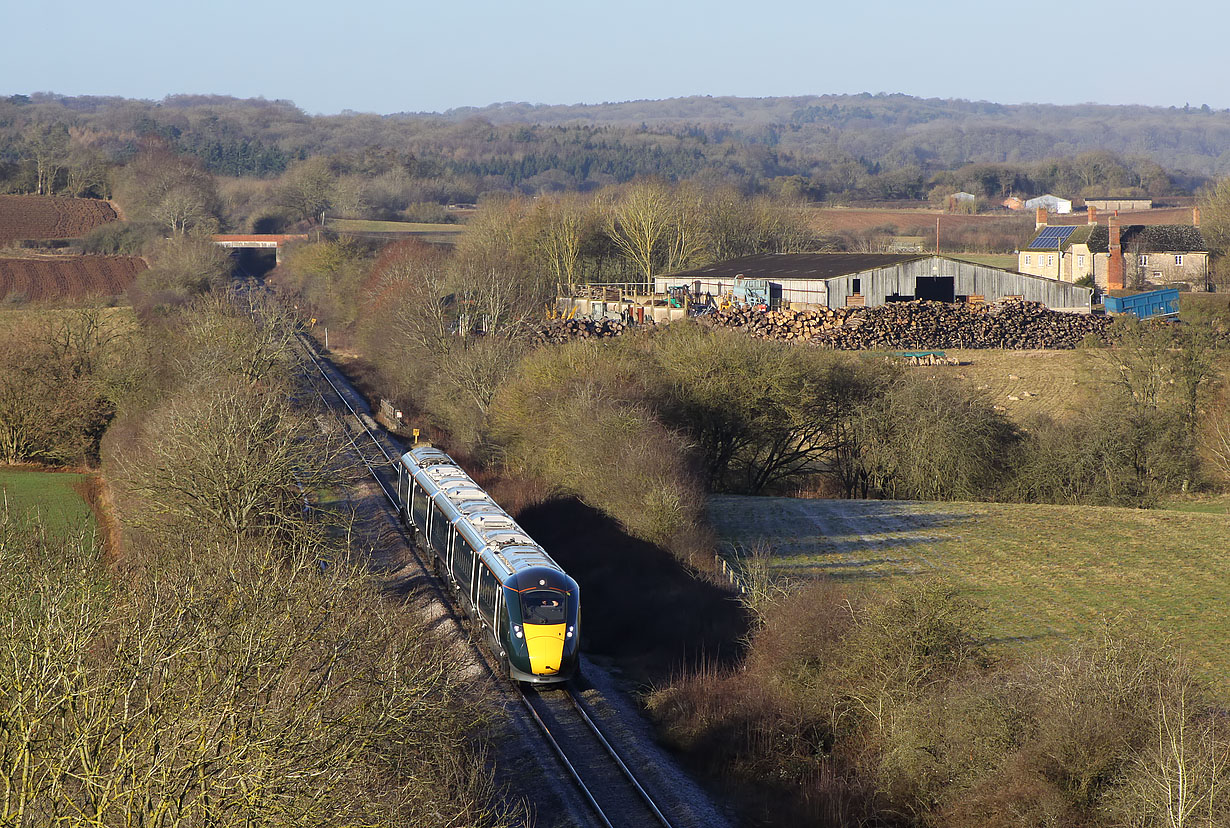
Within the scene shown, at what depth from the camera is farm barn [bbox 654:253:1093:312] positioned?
5622 cm

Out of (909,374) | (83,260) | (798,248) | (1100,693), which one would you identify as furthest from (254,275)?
(1100,693)

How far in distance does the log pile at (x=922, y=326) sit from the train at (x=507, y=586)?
30.1m

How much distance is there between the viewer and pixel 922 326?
174ft

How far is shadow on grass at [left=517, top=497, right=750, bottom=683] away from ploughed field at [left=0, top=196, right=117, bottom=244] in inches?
3481

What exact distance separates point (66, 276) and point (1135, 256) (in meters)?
75.0

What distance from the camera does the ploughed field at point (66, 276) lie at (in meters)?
74.9

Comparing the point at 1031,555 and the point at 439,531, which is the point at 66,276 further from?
the point at 1031,555

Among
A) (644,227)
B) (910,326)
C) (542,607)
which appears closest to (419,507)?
(542,607)

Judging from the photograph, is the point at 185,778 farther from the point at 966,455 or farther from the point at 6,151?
the point at 6,151

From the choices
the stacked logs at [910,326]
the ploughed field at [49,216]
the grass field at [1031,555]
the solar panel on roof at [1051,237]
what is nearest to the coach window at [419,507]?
the grass field at [1031,555]

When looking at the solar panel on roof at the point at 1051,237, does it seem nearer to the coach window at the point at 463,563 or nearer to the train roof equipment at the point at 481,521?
the train roof equipment at the point at 481,521

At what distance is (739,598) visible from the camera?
20531 millimetres

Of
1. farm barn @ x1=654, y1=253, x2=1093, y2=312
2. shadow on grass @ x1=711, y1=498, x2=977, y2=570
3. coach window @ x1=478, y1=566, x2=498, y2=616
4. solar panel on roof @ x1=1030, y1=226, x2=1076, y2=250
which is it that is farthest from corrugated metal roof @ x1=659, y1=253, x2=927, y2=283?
coach window @ x1=478, y1=566, x2=498, y2=616

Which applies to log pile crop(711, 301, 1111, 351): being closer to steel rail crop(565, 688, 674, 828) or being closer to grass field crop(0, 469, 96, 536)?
grass field crop(0, 469, 96, 536)
